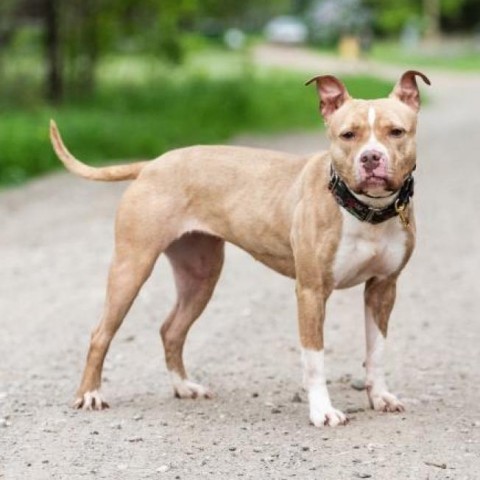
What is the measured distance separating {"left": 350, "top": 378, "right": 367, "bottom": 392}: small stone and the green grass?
417 inches

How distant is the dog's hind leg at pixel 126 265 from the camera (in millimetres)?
7555

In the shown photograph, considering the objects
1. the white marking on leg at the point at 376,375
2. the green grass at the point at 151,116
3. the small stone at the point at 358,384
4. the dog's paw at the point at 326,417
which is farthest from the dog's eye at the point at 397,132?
the green grass at the point at 151,116

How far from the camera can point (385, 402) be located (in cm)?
732

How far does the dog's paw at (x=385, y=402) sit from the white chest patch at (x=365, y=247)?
0.67 m

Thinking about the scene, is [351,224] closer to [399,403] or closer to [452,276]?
[399,403]

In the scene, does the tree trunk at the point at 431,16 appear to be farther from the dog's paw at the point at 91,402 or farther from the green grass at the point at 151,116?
the dog's paw at the point at 91,402

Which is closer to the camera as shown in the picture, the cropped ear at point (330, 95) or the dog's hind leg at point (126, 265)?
the cropped ear at point (330, 95)

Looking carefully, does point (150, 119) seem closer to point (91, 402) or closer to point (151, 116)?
point (151, 116)

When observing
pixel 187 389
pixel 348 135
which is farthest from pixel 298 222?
pixel 187 389

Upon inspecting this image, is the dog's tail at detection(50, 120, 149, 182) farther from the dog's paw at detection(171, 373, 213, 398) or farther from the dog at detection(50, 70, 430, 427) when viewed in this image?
the dog's paw at detection(171, 373, 213, 398)

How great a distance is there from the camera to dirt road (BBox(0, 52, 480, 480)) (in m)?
6.43

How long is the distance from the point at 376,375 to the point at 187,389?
110 centimetres

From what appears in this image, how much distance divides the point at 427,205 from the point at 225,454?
389 inches

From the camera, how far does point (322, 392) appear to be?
6.99 metres
